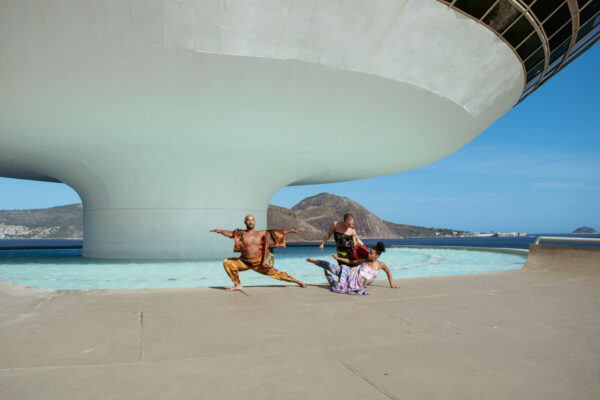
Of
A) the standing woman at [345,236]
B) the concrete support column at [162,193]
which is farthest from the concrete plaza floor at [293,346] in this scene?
the concrete support column at [162,193]

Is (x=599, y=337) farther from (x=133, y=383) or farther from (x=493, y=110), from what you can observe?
(x=493, y=110)

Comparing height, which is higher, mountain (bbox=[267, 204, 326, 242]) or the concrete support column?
mountain (bbox=[267, 204, 326, 242])

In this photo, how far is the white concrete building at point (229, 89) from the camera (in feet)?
28.9

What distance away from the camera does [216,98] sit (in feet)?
37.0

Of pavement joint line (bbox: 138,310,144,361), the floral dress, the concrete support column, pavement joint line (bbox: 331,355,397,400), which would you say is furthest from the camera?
the concrete support column

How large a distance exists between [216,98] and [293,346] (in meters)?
9.07

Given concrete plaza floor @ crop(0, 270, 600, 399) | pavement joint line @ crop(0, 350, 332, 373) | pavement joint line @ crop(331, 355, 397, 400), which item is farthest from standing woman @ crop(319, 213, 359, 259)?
pavement joint line @ crop(331, 355, 397, 400)

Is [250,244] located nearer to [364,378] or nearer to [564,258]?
[364,378]

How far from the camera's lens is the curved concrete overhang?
8.80 meters

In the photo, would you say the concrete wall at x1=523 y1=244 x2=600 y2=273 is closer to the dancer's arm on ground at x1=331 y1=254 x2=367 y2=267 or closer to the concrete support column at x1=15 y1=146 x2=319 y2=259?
the dancer's arm on ground at x1=331 y1=254 x2=367 y2=267

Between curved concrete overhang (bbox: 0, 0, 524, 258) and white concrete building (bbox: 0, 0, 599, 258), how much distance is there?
0.15 feet

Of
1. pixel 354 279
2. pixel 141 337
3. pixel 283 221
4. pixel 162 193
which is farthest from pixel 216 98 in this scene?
pixel 283 221

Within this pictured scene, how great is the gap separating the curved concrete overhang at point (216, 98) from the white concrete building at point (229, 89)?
5 cm

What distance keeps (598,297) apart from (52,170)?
64.9 ft
